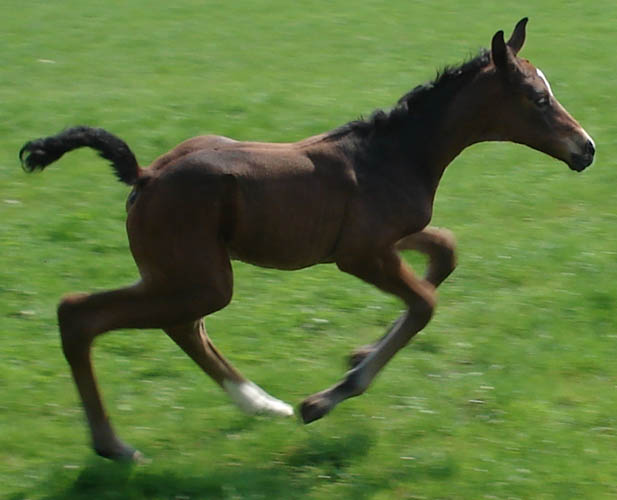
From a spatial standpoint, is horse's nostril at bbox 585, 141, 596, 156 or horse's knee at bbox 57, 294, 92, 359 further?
horse's nostril at bbox 585, 141, 596, 156

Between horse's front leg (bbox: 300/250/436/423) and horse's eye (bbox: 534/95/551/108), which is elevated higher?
horse's eye (bbox: 534/95/551/108)

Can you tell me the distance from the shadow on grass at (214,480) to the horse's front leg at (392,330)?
0.27 m

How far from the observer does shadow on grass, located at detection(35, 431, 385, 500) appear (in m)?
5.27

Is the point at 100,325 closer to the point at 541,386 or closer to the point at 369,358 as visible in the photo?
the point at 369,358

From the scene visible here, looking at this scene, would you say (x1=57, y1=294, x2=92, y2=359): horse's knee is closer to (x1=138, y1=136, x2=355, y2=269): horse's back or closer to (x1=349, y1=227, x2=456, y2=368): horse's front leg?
(x1=138, y1=136, x2=355, y2=269): horse's back

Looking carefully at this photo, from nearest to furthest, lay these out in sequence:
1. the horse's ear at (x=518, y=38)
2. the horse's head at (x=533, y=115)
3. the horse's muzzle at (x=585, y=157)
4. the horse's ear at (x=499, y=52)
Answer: the horse's ear at (x=499, y=52)
the horse's head at (x=533, y=115)
the horse's muzzle at (x=585, y=157)
the horse's ear at (x=518, y=38)

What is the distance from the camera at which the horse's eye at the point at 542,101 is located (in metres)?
5.97

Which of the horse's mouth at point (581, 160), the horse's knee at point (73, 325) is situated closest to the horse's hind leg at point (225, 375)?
the horse's knee at point (73, 325)

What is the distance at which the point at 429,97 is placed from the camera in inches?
240

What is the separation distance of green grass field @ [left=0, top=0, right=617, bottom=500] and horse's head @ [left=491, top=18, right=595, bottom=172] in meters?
1.35

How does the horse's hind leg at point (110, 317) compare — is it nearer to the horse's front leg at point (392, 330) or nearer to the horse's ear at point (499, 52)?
the horse's front leg at point (392, 330)

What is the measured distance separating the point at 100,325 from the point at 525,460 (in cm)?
222

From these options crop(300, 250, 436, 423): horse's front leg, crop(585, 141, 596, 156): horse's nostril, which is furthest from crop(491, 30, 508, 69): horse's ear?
crop(300, 250, 436, 423): horse's front leg

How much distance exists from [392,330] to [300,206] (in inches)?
36.1
